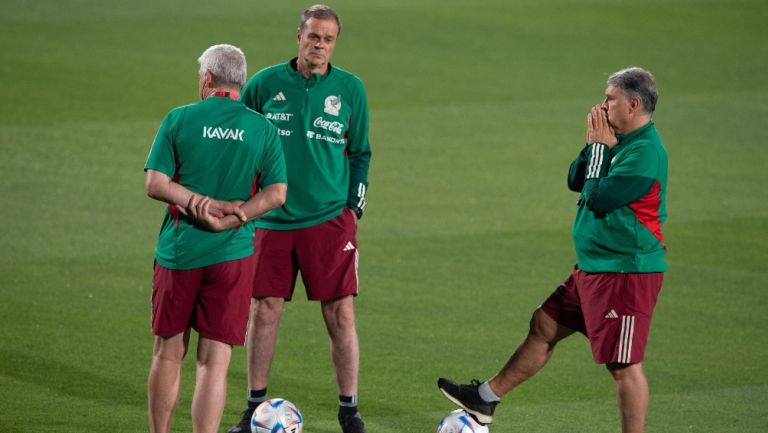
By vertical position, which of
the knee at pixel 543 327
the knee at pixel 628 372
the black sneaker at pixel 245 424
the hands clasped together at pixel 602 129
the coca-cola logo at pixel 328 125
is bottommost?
the black sneaker at pixel 245 424

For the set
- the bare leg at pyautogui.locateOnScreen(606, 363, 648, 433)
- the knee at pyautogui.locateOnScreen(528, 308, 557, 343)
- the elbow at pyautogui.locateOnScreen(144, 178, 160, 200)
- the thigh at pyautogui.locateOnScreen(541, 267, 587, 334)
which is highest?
the elbow at pyautogui.locateOnScreen(144, 178, 160, 200)

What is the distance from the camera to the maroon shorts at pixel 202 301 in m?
6.66

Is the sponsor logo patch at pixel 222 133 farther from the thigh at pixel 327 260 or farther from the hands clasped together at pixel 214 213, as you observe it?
the thigh at pixel 327 260

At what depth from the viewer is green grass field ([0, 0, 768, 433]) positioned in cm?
846

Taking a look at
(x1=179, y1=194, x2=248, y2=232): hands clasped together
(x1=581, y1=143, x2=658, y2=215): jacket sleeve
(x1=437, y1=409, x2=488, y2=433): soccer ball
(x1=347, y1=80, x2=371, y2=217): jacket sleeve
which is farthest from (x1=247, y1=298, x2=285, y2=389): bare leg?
(x1=581, y1=143, x2=658, y2=215): jacket sleeve

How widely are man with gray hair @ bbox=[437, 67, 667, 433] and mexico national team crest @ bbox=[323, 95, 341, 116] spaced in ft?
4.82

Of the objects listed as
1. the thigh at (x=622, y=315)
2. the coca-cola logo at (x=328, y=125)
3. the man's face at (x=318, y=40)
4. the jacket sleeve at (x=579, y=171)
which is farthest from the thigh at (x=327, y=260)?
the thigh at (x=622, y=315)

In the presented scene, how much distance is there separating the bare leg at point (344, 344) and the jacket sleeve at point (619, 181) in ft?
5.25

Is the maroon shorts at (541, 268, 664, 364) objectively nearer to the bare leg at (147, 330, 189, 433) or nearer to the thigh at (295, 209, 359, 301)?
A: the thigh at (295, 209, 359, 301)

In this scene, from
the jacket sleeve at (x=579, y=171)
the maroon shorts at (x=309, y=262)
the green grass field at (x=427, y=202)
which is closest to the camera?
the jacket sleeve at (x=579, y=171)

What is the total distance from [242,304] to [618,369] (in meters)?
1.98

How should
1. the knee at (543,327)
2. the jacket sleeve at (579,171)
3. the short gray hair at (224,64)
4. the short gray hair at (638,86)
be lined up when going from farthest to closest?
the knee at (543,327) → the jacket sleeve at (579,171) → the short gray hair at (638,86) → the short gray hair at (224,64)

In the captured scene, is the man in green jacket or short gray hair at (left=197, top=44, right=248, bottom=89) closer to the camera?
short gray hair at (left=197, top=44, right=248, bottom=89)

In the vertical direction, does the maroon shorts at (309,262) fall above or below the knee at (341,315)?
above
